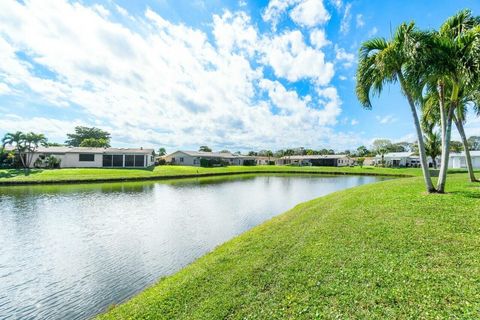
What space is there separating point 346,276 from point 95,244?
30.6 feet

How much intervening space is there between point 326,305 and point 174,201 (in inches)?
601

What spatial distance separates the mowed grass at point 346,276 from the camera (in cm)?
366

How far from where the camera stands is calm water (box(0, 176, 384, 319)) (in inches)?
230

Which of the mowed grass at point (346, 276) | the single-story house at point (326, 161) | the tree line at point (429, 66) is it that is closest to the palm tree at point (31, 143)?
the mowed grass at point (346, 276)

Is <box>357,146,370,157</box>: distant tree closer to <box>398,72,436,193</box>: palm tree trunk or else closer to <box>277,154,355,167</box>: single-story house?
<box>277,154,355,167</box>: single-story house

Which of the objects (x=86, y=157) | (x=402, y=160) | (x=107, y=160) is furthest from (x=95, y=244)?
(x=402, y=160)

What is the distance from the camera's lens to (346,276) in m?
4.52

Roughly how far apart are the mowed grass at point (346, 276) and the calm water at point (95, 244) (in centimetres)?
160

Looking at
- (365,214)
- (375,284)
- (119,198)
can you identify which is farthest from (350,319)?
(119,198)

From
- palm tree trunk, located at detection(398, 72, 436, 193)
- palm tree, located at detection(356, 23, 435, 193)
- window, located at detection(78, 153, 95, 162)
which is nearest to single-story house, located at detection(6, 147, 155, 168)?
window, located at detection(78, 153, 95, 162)

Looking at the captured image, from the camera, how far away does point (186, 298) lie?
4664 mm

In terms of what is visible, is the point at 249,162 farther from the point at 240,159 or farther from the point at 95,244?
the point at 95,244

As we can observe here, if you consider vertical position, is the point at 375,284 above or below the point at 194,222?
above

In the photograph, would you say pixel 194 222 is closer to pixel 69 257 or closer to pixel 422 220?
pixel 69 257
